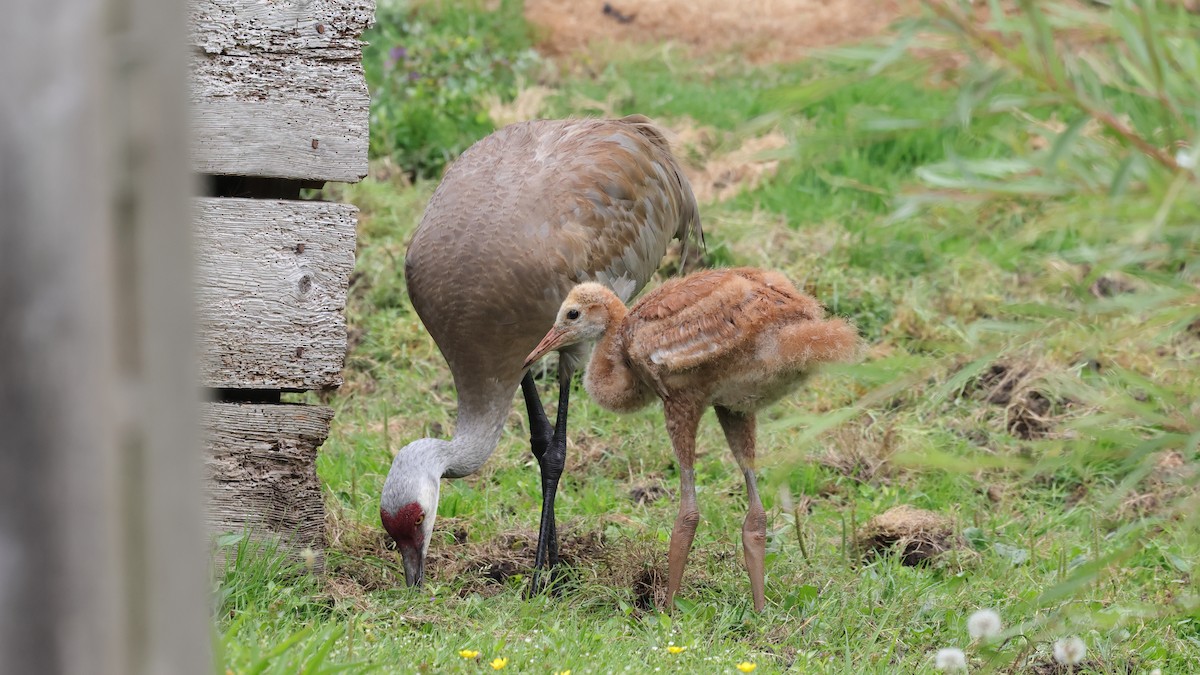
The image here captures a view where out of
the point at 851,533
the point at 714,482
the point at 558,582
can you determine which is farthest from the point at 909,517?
the point at 558,582

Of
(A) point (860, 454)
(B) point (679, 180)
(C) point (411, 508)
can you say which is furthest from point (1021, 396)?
(C) point (411, 508)

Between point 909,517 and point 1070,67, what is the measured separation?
2.94 m

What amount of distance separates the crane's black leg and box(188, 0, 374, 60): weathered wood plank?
1567mm

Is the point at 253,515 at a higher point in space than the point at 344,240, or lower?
lower

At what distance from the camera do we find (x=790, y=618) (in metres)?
3.95

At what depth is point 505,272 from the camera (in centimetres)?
449

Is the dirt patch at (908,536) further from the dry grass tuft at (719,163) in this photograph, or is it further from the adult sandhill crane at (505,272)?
the dry grass tuft at (719,163)

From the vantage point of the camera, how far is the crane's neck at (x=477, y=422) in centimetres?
461

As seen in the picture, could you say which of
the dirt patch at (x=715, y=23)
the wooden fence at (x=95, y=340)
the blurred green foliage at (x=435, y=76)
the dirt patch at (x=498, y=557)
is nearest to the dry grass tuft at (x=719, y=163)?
the blurred green foliage at (x=435, y=76)

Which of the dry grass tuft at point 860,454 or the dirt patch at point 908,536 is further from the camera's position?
the dry grass tuft at point 860,454

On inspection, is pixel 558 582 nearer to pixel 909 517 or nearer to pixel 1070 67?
pixel 909 517

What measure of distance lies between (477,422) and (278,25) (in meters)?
1.57

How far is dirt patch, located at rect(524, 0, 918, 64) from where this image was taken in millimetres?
9656

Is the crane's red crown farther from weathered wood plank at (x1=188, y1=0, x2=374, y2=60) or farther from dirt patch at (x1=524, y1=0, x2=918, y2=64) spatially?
dirt patch at (x1=524, y1=0, x2=918, y2=64)
